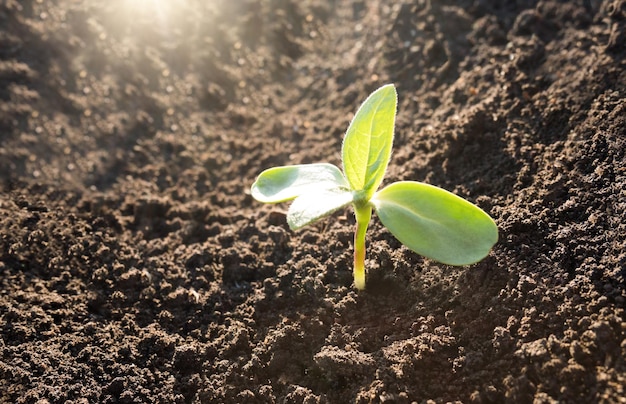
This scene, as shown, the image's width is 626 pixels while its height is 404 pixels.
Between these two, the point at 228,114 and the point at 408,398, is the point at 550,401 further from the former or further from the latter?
the point at 228,114

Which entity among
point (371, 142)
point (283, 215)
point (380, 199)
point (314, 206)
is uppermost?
point (283, 215)

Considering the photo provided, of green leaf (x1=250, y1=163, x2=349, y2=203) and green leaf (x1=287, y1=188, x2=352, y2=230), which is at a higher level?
green leaf (x1=250, y1=163, x2=349, y2=203)

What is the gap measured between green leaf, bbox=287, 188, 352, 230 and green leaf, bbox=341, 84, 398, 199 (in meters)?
0.07

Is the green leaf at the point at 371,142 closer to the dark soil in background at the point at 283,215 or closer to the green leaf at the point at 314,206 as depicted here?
the green leaf at the point at 314,206

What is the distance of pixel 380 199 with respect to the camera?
5.47 ft

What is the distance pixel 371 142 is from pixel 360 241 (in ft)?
1.03

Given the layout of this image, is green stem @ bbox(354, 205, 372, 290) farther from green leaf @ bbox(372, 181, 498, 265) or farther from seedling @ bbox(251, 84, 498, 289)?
green leaf @ bbox(372, 181, 498, 265)

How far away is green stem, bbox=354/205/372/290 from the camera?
1.71 m

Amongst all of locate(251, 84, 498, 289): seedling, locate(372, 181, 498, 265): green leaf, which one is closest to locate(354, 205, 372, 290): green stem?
locate(251, 84, 498, 289): seedling

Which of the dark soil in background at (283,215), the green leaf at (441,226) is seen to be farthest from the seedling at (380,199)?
the dark soil in background at (283,215)

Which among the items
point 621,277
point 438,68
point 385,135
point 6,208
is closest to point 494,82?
point 438,68

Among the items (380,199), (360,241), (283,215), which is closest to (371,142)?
(380,199)

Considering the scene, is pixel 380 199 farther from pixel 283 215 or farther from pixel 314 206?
pixel 283 215

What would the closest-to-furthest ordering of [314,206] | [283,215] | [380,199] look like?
[314,206] → [380,199] → [283,215]
